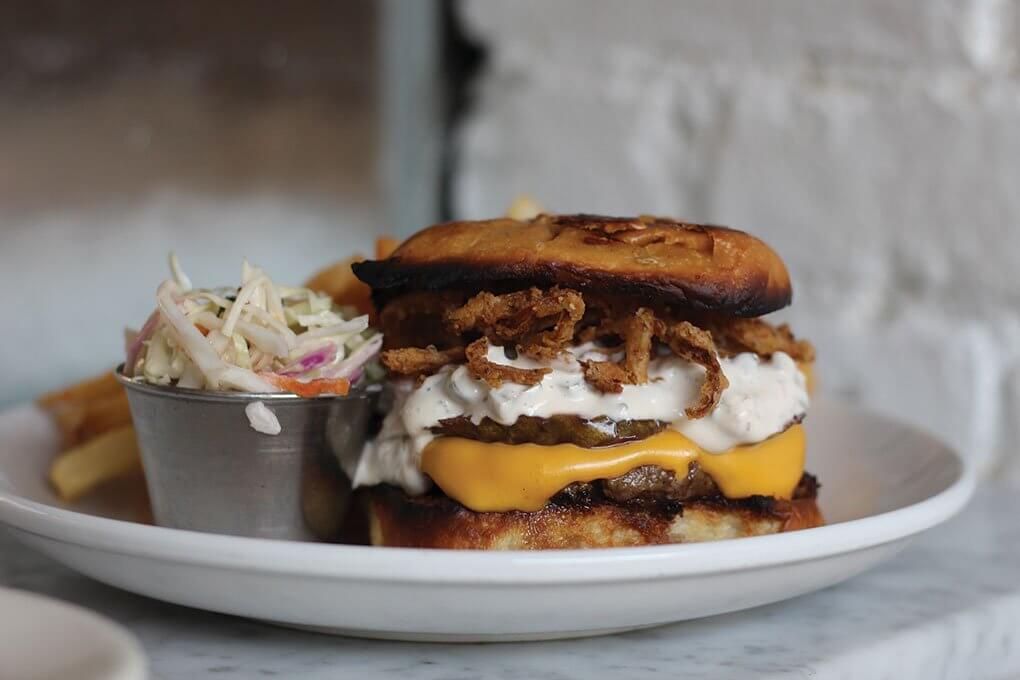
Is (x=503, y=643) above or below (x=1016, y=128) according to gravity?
below

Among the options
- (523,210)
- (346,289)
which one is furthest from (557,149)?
(346,289)

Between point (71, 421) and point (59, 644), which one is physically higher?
point (59, 644)

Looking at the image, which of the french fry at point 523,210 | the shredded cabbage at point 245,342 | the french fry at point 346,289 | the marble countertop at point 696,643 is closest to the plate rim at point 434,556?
the marble countertop at point 696,643

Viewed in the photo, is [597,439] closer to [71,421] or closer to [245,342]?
[245,342]

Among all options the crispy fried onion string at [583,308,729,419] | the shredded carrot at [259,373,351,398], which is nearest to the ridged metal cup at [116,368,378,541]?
the shredded carrot at [259,373,351,398]

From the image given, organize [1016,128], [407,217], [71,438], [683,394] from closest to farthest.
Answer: [683,394] < [71,438] < [1016,128] < [407,217]

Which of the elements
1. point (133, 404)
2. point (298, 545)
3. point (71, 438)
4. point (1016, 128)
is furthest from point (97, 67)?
point (1016, 128)

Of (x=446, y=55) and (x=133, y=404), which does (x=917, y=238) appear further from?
(x=133, y=404)
